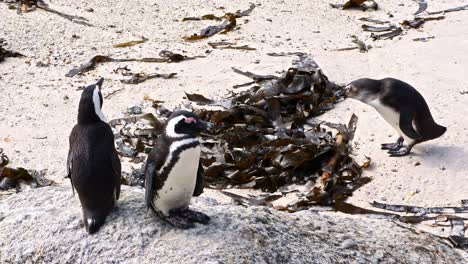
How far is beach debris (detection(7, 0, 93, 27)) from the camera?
30.4 feet

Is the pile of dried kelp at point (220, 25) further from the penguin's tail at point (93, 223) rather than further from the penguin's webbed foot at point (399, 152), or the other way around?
the penguin's tail at point (93, 223)

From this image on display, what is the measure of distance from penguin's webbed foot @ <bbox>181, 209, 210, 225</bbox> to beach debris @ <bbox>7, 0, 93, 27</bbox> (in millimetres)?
6130

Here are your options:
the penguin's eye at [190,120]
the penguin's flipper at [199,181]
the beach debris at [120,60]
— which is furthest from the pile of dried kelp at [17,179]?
the beach debris at [120,60]

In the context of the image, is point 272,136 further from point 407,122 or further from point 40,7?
point 40,7

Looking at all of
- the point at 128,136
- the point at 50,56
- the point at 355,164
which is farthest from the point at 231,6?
the point at 355,164

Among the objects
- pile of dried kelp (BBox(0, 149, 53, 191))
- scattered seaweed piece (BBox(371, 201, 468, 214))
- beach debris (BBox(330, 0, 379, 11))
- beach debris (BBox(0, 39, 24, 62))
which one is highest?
pile of dried kelp (BBox(0, 149, 53, 191))

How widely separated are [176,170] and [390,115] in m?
2.96

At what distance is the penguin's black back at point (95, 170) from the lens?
3393mm

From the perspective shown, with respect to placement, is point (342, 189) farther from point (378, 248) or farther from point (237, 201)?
point (378, 248)

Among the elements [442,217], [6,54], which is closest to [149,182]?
[442,217]

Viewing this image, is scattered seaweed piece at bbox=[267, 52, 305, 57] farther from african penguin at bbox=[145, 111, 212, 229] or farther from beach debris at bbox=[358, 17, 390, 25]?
african penguin at bbox=[145, 111, 212, 229]

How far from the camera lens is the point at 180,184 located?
3391 mm

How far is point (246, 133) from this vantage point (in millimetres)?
5797

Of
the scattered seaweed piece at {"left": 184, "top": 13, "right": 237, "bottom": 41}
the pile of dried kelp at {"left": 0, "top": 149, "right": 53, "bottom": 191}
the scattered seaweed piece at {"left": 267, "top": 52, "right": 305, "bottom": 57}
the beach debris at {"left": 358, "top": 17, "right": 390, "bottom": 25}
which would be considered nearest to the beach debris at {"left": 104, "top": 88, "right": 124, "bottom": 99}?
the scattered seaweed piece at {"left": 184, "top": 13, "right": 237, "bottom": 41}
